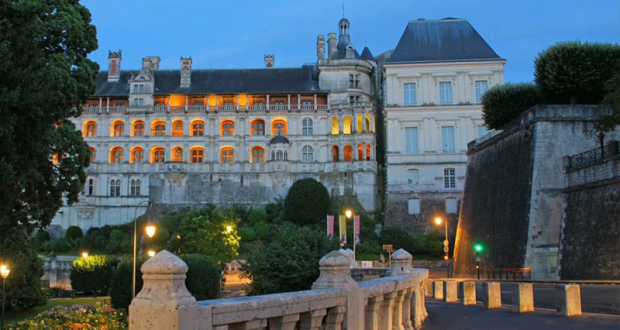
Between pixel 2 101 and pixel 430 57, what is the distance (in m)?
46.2

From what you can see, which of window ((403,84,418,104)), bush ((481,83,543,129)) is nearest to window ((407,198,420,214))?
window ((403,84,418,104))

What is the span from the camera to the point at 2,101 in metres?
20.4

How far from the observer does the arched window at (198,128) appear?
6588 centimetres

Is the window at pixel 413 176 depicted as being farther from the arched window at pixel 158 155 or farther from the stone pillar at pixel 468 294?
the stone pillar at pixel 468 294

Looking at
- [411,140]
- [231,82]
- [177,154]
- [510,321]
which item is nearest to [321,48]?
[231,82]

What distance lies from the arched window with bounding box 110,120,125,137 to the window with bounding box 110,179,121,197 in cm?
526

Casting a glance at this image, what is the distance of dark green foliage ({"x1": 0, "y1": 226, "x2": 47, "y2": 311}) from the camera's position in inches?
971

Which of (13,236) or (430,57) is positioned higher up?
(430,57)

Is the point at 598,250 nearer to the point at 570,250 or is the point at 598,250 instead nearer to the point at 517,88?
the point at 570,250

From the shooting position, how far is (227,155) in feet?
215

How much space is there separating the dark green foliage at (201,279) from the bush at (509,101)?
21.7 metres

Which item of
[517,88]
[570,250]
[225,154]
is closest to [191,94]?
[225,154]

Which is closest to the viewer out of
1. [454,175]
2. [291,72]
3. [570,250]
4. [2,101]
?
[2,101]

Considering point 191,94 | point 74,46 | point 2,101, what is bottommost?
point 2,101
